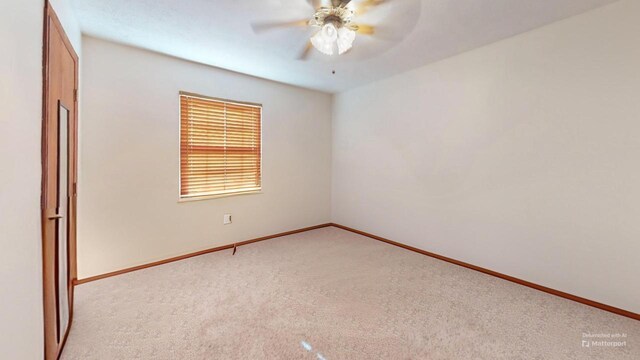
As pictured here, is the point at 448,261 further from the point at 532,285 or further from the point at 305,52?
the point at 305,52

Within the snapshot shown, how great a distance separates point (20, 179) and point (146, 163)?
6.00 feet

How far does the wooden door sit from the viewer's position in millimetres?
1347

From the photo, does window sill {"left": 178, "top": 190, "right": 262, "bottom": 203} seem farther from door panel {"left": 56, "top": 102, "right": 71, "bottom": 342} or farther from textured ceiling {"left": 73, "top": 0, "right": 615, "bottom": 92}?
textured ceiling {"left": 73, "top": 0, "right": 615, "bottom": 92}

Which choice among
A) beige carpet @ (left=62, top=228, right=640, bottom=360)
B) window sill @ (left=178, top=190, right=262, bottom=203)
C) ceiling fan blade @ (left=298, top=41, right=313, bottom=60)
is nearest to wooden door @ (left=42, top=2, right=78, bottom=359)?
beige carpet @ (left=62, top=228, right=640, bottom=360)

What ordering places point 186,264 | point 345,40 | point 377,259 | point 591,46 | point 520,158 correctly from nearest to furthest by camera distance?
1. point 345,40
2. point 591,46
3. point 520,158
4. point 186,264
5. point 377,259

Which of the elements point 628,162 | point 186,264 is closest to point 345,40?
point 628,162

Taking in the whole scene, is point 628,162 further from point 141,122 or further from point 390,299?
point 141,122

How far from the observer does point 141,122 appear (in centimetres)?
274

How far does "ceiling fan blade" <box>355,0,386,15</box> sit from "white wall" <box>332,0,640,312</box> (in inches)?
59.3

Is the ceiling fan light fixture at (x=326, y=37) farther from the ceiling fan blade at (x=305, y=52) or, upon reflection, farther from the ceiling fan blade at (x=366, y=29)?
the ceiling fan blade at (x=305, y=52)

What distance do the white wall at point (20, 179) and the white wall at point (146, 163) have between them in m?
1.44

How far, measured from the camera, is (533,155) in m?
2.41

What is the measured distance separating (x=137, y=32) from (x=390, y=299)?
11.0 feet

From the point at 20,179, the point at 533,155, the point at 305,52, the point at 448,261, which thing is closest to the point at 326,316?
the point at 448,261
